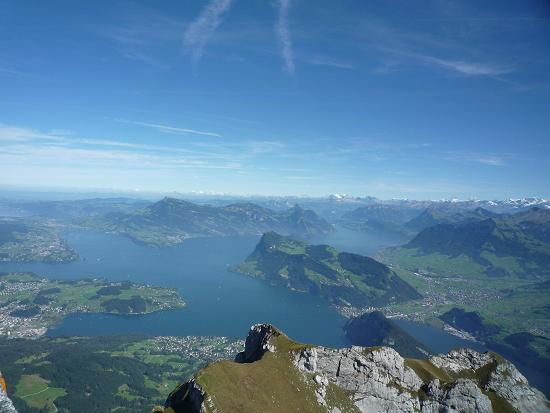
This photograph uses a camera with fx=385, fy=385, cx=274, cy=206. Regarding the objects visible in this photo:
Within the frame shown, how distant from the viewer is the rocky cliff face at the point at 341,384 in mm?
55812

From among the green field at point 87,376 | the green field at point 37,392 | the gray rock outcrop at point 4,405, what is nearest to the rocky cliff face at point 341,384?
the gray rock outcrop at point 4,405

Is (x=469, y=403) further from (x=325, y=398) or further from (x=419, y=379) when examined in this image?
(x=325, y=398)

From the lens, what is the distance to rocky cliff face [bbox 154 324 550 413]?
183 ft

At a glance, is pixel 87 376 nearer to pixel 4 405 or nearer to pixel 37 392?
pixel 37 392

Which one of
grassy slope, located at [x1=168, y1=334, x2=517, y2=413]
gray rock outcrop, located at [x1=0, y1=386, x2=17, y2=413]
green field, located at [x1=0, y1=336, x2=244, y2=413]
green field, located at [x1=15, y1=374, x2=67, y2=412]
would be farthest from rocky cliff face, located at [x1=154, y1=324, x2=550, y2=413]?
green field, located at [x1=15, y1=374, x2=67, y2=412]

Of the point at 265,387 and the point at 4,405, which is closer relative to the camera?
the point at 4,405

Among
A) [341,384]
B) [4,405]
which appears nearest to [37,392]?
[4,405]

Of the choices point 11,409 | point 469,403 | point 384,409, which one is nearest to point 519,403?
point 469,403

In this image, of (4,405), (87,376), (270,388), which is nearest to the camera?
(4,405)

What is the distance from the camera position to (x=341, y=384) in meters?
64.8

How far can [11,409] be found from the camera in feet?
138

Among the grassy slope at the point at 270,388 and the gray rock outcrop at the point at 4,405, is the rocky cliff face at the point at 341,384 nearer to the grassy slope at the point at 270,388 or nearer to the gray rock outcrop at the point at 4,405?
the grassy slope at the point at 270,388

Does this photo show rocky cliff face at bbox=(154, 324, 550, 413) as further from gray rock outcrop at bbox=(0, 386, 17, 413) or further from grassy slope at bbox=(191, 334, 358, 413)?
gray rock outcrop at bbox=(0, 386, 17, 413)

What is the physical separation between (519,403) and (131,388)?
151m
